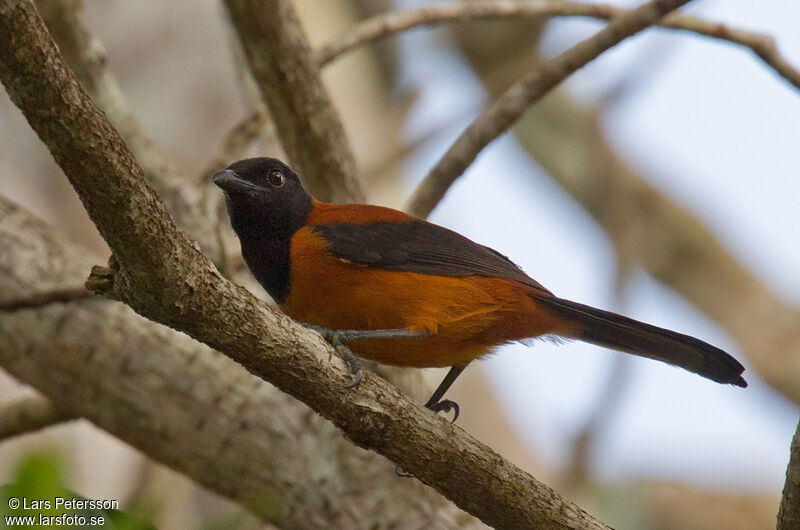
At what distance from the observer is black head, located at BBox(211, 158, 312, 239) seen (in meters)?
4.36

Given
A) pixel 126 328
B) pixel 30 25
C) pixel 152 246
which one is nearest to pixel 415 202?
pixel 126 328

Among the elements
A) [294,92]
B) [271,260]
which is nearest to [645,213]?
[294,92]

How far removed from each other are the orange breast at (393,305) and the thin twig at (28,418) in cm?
147

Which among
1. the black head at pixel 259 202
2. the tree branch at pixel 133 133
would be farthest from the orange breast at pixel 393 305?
the tree branch at pixel 133 133

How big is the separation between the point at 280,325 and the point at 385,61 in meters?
8.24

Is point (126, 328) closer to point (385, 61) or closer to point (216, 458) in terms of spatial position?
point (216, 458)

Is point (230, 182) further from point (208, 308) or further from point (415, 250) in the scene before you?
point (208, 308)

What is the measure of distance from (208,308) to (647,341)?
7.72 feet

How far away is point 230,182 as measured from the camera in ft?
14.3

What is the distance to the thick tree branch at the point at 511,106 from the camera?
15.6 feet

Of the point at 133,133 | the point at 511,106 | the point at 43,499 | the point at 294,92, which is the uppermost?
the point at 511,106

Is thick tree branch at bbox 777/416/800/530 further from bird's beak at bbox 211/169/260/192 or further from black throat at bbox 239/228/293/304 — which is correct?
bird's beak at bbox 211/169/260/192

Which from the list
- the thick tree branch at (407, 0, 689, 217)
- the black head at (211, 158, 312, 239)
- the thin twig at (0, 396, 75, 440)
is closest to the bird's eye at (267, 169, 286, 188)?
the black head at (211, 158, 312, 239)

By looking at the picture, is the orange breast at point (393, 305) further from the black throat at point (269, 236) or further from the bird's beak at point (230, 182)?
the bird's beak at point (230, 182)
